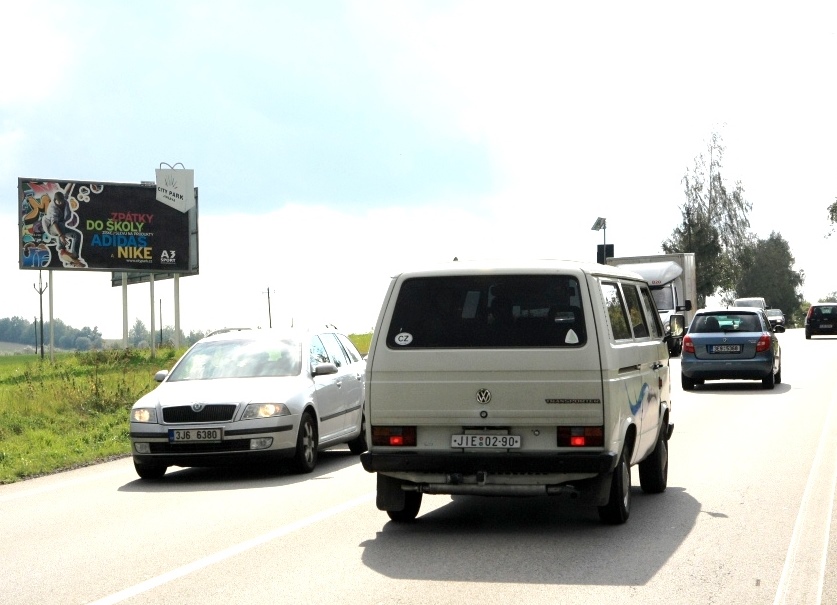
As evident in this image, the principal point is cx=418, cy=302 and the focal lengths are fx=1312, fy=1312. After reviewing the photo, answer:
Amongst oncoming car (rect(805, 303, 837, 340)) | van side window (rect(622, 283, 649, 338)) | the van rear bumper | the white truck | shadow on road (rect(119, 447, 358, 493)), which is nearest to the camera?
the van rear bumper

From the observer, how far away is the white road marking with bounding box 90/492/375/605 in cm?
739

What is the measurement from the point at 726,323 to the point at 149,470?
16.2m

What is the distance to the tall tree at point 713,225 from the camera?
94.1 meters

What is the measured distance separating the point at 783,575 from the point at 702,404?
51.2 feet

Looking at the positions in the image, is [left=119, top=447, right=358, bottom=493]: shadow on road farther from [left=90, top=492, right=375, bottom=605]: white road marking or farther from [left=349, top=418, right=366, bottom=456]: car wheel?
[left=90, top=492, right=375, bottom=605]: white road marking

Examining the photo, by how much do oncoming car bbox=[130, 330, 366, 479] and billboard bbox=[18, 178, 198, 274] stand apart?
33859 millimetres

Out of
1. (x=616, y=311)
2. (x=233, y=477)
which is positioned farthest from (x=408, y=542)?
(x=233, y=477)

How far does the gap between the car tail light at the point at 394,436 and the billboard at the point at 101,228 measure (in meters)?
40.4

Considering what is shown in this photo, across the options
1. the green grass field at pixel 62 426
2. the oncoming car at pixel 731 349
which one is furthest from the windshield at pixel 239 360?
the oncoming car at pixel 731 349

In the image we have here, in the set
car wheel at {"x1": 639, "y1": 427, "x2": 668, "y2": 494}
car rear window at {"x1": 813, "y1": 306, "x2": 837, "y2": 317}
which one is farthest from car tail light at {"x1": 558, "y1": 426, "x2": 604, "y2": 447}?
car rear window at {"x1": 813, "y1": 306, "x2": 837, "y2": 317}

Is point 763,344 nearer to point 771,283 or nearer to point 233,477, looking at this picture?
point 233,477

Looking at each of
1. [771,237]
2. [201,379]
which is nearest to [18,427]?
[201,379]

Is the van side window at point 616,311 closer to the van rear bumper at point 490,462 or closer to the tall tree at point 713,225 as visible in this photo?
the van rear bumper at point 490,462

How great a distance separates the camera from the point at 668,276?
42.1m
